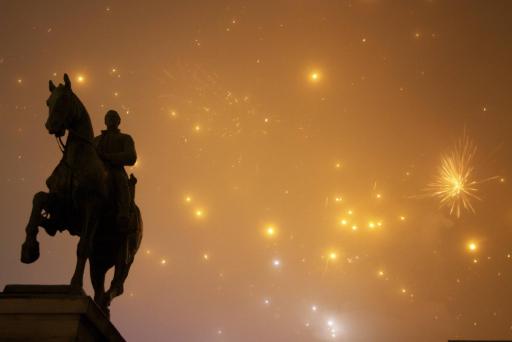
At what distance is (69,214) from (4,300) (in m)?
1.29

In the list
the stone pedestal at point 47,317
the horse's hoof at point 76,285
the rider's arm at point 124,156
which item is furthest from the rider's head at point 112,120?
the stone pedestal at point 47,317

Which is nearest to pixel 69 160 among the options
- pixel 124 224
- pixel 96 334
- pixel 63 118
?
pixel 63 118

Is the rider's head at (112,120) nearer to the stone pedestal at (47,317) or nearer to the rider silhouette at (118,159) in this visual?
the rider silhouette at (118,159)

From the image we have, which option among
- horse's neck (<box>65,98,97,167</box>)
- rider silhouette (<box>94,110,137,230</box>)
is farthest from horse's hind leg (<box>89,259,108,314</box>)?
horse's neck (<box>65,98,97,167</box>)

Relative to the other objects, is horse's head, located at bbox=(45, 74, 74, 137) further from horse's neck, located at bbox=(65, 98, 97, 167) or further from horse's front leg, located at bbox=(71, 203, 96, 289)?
horse's front leg, located at bbox=(71, 203, 96, 289)

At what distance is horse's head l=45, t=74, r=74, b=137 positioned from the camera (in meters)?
4.78

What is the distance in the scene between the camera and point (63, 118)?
4828 mm

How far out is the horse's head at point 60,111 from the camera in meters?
4.78

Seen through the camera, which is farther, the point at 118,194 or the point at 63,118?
→ the point at 118,194

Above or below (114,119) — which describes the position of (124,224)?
below

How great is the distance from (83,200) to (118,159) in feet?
3.06

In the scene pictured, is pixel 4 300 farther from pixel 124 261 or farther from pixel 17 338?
pixel 124 261

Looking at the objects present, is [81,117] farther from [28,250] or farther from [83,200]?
[28,250]

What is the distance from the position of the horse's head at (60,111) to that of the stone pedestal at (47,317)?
1779mm
